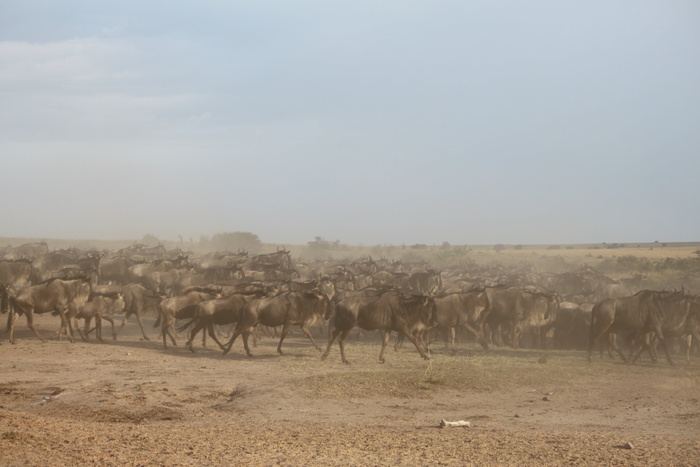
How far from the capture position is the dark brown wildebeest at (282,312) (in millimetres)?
17516

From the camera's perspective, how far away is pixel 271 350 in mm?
18719

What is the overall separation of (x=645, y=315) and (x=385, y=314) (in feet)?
21.6

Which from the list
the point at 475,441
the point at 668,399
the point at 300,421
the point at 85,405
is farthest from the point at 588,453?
the point at 85,405

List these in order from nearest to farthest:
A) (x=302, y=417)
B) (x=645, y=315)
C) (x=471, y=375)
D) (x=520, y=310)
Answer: (x=302, y=417) < (x=471, y=375) < (x=645, y=315) < (x=520, y=310)

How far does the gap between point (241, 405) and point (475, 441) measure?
416 centimetres

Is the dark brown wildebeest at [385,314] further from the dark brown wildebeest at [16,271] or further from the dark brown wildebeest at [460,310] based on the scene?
the dark brown wildebeest at [16,271]

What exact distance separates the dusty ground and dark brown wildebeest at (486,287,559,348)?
14.0 feet

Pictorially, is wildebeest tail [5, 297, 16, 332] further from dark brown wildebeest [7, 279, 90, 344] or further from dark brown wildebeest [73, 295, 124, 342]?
dark brown wildebeest [73, 295, 124, 342]

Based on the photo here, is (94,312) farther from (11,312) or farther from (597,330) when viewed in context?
(597,330)

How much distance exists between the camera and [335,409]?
1119cm

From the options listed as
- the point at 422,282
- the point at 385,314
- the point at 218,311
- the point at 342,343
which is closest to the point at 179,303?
the point at 218,311

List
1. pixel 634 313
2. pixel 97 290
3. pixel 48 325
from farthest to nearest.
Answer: pixel 48 325
pixel 97 290
pixel 634 313

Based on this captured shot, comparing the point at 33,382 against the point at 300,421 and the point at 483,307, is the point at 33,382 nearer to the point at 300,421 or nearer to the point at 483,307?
the point at 300,421

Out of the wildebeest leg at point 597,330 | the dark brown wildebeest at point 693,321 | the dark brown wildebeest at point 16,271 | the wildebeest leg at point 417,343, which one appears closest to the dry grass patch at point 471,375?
the wildebeest leg at point 417,343
